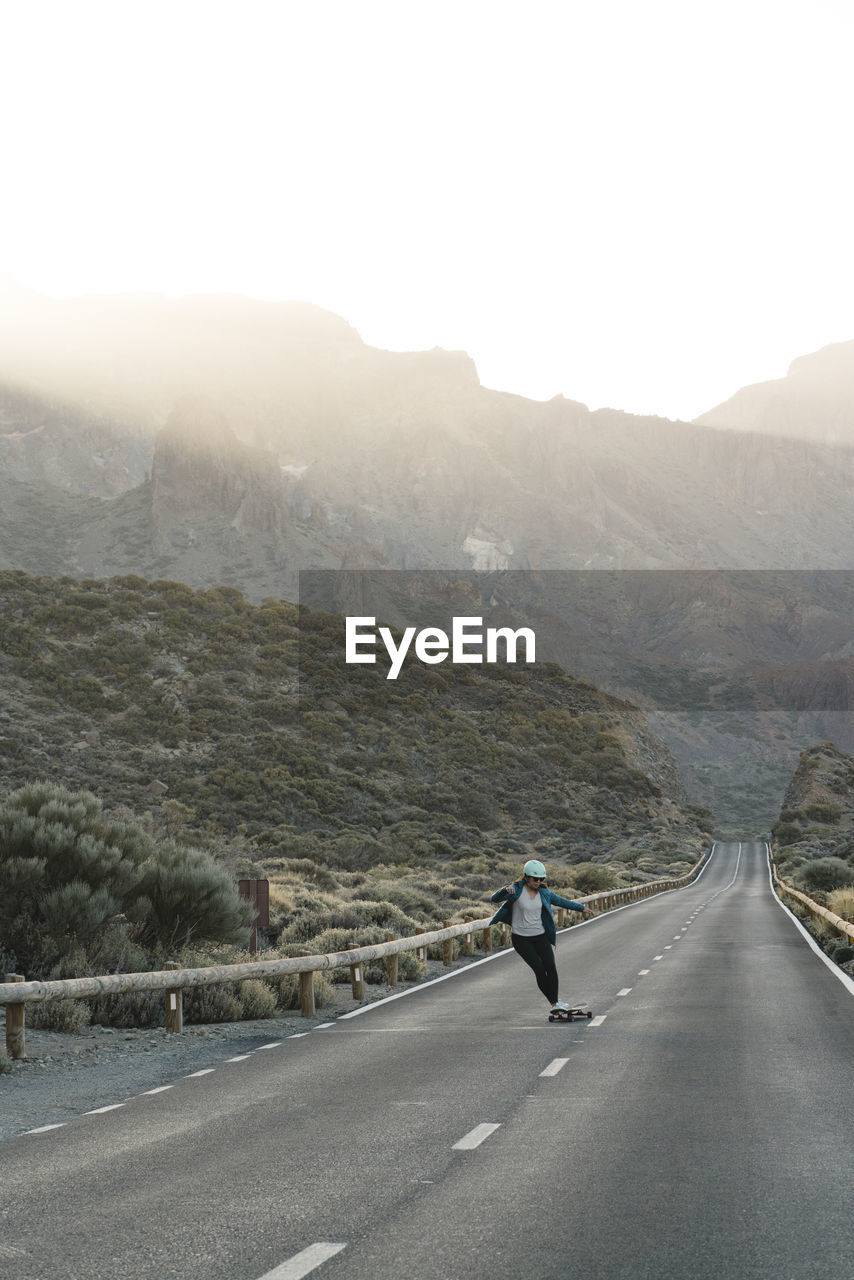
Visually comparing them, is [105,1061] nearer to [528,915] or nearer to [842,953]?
[528,915]

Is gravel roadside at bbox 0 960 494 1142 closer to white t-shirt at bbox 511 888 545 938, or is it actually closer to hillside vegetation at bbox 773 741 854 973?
white t-shirt at bbox 511 888 545 938

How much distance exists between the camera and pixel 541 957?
14430mm

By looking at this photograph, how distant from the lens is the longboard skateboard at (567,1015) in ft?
48.1

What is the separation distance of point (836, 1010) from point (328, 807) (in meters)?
49.4

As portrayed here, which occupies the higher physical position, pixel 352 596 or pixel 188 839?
→ pixel 352 596

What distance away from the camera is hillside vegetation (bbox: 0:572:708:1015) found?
184 feet

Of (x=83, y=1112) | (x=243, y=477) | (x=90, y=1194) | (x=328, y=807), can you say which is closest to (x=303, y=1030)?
(x=83, y=1112)

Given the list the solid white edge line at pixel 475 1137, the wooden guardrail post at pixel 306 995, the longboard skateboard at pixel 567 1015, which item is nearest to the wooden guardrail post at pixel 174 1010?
the wooden guardrail post at pixel 306 995

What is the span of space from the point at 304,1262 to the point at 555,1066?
6.30 meters

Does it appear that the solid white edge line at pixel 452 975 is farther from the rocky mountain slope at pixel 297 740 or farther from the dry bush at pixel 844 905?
the rocky mountain slope at pixel 297 740

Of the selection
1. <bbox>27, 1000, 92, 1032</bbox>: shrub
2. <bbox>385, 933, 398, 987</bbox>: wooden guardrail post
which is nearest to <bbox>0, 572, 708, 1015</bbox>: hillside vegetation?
<bbox>385, 933, 398, 987</bbox>: wooden guardrail post

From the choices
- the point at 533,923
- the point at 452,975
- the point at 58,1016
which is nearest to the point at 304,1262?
the point at 533,923

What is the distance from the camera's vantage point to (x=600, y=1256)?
5.49 metres

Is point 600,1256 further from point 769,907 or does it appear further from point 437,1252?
point 769,907
